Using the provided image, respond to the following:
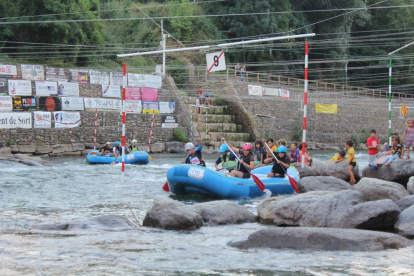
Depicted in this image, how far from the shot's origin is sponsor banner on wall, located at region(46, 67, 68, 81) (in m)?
32.4

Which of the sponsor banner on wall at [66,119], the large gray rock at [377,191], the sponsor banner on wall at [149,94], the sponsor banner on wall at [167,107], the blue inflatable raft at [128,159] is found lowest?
the blue inflatable raft at [128,159]

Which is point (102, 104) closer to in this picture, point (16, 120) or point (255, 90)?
point (16, 120)

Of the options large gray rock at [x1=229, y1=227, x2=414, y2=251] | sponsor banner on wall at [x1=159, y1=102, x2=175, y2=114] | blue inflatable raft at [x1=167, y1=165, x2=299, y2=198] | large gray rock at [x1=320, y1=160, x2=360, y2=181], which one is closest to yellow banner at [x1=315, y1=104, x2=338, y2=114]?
sponsor banner on wall at [x1=159, y1=102, x2=175, y2=114]

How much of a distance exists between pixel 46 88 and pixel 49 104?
2.74 feet

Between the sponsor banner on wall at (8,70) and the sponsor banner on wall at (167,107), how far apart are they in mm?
9319

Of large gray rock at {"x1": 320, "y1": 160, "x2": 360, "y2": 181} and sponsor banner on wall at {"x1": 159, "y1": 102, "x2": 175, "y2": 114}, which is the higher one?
sponsor banner on wall at {"x1": 159, "y1": 102, "x2": 175, "y2": 114}

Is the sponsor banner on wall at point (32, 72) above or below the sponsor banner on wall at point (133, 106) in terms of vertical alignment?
above

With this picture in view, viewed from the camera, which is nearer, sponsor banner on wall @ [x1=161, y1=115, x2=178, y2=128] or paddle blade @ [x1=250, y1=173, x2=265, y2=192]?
paddle blade @ [x1=250, y1=173, x2=265, y2=192]

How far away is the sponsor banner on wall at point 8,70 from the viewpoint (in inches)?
1190

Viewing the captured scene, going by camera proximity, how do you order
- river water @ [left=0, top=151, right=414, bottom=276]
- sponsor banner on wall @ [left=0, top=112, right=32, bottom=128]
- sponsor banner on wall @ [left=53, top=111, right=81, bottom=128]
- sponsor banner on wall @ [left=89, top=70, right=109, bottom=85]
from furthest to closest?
sponsor banner on wall @ [left=89, top=70, right=109, bottom=85], sponsor banner on wall @ [left=53, top=111, right=81, bottom=128], sponsor banner on wall @ [left=0, top=112, right=32, bottom=128], river water @ [left=0, top=151, right=414, bottom=276]

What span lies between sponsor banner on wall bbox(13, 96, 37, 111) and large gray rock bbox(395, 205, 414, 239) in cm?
2344

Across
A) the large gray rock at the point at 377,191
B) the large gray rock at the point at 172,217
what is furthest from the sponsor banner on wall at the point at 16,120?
the large gray rock at the point at 377,191

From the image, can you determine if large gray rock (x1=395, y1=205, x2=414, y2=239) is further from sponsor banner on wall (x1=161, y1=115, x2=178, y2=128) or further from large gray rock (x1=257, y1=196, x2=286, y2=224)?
sponsor banner on wall (x1=161, y1=115, x2=178, y2=128)

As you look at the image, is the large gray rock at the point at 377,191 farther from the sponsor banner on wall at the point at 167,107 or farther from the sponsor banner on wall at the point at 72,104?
the sponsor banner on wall at the point at 167,107
